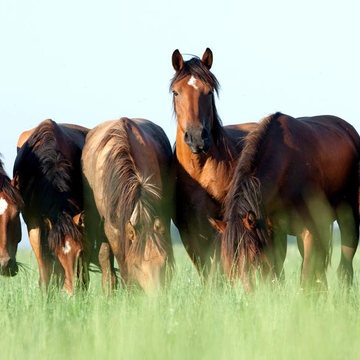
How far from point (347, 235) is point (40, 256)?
3594mm

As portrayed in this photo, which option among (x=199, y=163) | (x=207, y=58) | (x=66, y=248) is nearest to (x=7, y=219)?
(x=66, y=248)

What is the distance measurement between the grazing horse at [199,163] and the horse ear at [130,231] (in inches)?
58.4

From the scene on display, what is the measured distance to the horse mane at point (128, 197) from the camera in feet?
22.7

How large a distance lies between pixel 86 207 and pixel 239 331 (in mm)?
3712

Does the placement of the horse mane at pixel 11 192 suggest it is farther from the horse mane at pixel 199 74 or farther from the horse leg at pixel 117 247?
the horse mane at pixel 199 74

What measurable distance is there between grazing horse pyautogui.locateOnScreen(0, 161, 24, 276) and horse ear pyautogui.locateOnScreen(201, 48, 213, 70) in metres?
2.43

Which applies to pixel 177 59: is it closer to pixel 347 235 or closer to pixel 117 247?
pixel 117 247

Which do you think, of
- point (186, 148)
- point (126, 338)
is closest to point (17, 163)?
point (186, 148)

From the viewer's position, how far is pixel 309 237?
8180 mm

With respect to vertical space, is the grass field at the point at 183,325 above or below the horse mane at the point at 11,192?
below

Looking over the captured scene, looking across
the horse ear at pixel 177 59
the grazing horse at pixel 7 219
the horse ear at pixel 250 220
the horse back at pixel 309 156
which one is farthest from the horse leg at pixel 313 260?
the grazing horse at pixel 7 219

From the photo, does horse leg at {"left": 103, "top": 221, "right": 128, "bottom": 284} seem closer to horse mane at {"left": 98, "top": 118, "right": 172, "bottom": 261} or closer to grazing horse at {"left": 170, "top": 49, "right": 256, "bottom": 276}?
horse mane at {"left": 98, "top": 118, "right": 172, "bottom": 261}

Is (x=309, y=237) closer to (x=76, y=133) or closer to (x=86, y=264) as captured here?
(x=86, y=264)

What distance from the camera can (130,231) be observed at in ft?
22.8
